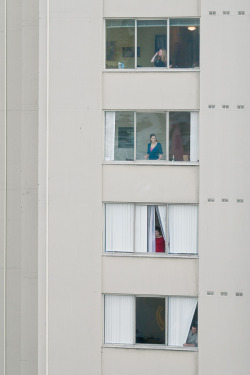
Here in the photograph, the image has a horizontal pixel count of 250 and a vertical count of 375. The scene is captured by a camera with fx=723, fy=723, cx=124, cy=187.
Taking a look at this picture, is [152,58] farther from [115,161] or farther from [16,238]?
[16,238]

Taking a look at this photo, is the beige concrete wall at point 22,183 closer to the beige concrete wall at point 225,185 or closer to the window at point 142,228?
the window at point 142,228

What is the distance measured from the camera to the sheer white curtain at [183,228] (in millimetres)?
18219

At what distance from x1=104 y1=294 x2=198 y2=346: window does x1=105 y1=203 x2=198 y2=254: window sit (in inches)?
50.6

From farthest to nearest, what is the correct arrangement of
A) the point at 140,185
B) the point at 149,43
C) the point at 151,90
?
1. the point at 149,43
2. the point at 140,185
3. the point at 151,90

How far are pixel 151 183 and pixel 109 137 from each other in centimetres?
160

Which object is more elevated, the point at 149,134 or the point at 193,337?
the point at 149,134

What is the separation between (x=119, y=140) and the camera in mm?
18438

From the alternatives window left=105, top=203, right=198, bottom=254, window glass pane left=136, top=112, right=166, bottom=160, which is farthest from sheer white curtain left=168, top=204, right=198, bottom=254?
window glass pane left=136, top=112, right=166, bottom=160

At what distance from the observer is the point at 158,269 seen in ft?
59.6

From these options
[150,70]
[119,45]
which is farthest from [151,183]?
[119,45]

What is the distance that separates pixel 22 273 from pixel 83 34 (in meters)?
6.32

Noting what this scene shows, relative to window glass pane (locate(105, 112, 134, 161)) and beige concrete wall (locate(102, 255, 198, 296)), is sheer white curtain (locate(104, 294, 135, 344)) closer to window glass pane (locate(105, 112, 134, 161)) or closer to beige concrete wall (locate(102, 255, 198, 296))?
beige concrete wall (locate(102, 255, 198, 296))

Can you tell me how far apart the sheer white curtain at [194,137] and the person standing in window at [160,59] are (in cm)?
149

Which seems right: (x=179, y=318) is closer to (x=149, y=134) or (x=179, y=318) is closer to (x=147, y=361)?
(x=147, y=361)
